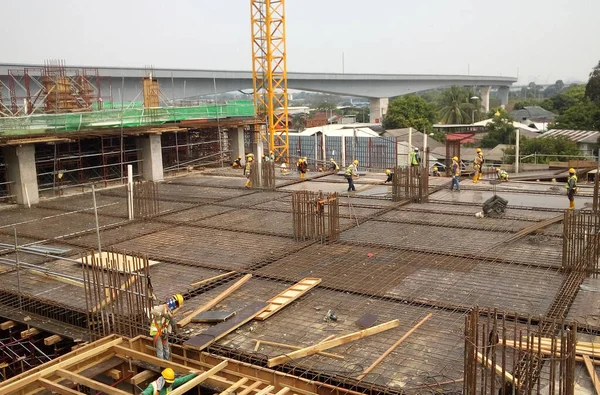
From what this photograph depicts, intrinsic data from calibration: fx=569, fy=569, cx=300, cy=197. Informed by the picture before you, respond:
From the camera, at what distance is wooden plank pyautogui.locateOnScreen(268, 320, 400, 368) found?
738 cm

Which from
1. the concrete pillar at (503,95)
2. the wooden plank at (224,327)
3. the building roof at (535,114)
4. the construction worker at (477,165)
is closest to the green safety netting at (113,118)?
the construction worker at (477,165)

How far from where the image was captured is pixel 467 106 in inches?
2202

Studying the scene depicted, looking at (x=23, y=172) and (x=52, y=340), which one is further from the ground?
(x=23, y=172)

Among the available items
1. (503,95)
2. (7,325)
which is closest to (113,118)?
(7,325)

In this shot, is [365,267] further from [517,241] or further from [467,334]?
[467,334]

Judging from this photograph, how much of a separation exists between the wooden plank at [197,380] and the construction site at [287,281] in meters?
0.03

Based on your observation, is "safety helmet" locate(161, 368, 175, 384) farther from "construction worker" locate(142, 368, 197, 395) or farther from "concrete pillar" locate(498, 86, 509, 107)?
"concrete pillar" locate(498, 86, 509, 107)

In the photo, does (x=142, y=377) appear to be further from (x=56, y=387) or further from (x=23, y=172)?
(x=23, y=172)

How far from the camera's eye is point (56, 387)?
695 centimetres

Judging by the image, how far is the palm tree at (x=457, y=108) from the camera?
55594mm

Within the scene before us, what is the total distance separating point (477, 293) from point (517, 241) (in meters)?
3.94

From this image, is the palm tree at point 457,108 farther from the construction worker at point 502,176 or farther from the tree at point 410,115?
the construction worker at point 502,176

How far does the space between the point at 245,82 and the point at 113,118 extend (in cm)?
2246

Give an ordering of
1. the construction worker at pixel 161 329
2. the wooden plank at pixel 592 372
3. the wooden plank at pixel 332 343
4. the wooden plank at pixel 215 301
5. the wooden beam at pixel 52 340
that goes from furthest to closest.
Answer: the wooden plank at pixel 215 301, the wooden beam at pixel 52 340, the construction worker at pixel 161 329, the wooden plank at pixel 332 343, the wooden plank at pixel 592 372
